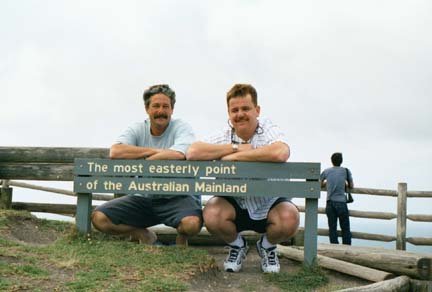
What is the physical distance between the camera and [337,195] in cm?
998

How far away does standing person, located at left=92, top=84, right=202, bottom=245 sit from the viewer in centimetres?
523

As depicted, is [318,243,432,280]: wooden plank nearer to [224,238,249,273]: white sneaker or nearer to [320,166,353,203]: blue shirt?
[224,238,249,273]: white sneaker

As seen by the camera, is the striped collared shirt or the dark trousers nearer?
the striped collared shirt

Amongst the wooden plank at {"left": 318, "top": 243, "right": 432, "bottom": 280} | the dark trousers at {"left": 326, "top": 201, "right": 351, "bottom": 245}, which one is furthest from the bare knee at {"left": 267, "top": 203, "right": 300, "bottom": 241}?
the dark trousers at {"left": 326, "top": 201, "right": 351, "bottom": 245}

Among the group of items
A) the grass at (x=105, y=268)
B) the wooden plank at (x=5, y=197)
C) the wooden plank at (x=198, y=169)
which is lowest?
the grass at (x=105, y=268)

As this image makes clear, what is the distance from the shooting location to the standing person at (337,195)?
995 cm

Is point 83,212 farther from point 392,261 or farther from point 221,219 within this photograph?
point 392,261

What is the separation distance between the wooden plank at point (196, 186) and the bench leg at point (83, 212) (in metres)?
0.11

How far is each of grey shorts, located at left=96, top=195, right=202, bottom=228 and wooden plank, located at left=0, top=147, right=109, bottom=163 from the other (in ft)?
9.04

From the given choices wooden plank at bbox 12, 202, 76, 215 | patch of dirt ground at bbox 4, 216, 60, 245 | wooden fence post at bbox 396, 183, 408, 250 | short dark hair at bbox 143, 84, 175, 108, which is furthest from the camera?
wooden fence post at bbox 396, 183, 408, 250

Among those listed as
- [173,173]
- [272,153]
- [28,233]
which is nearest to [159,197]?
[173,173]

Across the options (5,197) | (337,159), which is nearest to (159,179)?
(5,197)

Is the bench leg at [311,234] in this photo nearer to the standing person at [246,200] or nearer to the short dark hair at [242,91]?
the standing person at [246,200]

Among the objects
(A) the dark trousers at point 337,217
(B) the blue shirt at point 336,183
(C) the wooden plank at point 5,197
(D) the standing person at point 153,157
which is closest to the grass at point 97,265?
(D) the standing person at point 153,157
